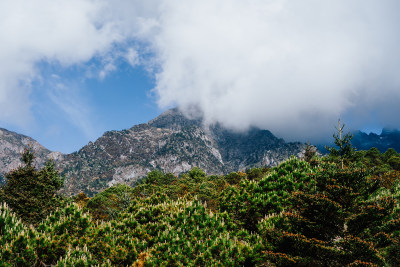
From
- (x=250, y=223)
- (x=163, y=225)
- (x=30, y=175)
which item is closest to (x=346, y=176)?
(x=250, y=223)

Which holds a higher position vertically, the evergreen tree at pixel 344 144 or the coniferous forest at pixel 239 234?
the evergreen tree at pixel 344 144

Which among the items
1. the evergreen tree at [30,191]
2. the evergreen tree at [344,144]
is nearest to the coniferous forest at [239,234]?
the evergreen tree at [344,144]

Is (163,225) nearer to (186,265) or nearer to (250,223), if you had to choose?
(186,265)

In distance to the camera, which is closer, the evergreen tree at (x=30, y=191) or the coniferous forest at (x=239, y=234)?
the coniferous forest at (x=239, y=234)

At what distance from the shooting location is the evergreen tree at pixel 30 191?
2417 cm

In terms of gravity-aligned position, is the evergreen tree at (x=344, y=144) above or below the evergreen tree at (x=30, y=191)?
above

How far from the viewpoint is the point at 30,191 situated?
26.1 m

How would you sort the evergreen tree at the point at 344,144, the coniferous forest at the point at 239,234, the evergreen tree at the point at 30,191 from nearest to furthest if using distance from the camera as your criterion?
the coniferous forest at the point at 239,234 → the evergreen tree at the point at 344,144 → the evergreen tree at the point at 30,191

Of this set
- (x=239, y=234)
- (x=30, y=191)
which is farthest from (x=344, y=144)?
(x=30, y=191)

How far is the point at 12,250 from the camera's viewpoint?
24.8 feet

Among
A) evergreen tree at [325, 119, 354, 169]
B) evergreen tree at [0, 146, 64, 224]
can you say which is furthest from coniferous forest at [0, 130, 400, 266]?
evergreen tree at [0, 146, 64, 224]

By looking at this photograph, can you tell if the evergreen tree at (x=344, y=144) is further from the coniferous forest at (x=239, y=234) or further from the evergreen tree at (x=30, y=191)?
the evergreen tree at (x=30, y=191)

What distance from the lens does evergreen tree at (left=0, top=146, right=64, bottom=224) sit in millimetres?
24170

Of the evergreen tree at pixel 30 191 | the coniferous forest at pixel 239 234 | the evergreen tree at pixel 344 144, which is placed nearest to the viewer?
the coniferous forest at pixel 239 234
